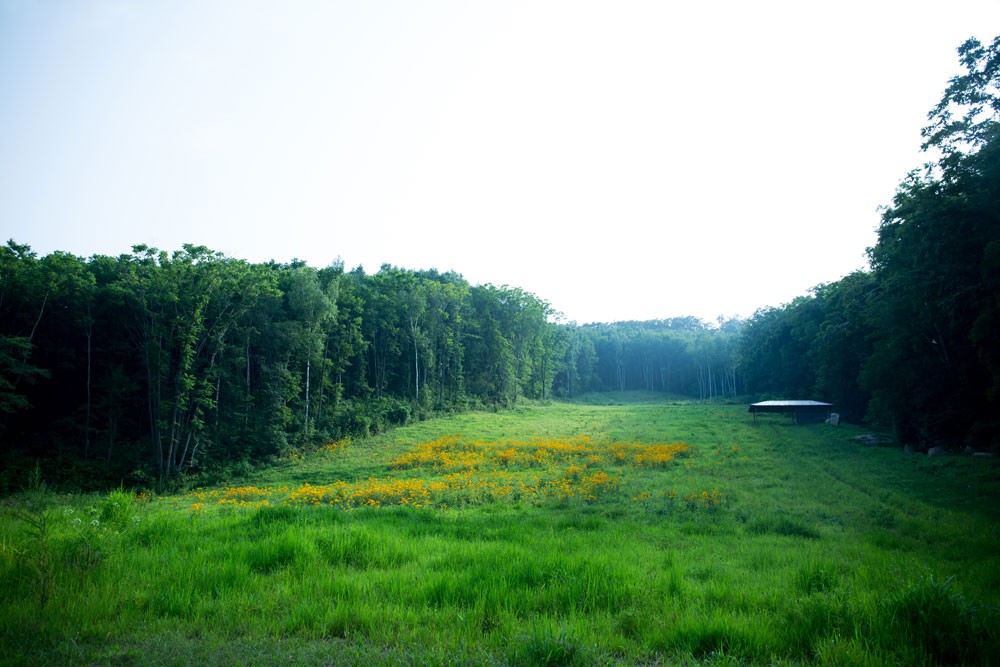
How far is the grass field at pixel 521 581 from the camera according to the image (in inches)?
173

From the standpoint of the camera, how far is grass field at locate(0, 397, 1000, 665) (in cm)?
438

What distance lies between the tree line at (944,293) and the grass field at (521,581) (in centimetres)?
867

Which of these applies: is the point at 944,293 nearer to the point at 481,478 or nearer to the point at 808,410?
the point at 481,478

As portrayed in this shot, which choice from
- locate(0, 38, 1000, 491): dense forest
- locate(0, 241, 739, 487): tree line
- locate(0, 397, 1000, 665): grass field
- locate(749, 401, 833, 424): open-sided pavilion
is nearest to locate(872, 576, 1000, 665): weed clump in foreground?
locate(0, 397, 1000, 665): grass field

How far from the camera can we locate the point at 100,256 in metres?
33.0

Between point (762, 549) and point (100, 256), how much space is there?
4200 centimetres

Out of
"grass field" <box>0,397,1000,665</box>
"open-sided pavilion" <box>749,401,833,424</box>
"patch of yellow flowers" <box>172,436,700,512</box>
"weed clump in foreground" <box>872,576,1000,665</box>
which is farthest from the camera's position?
"open-sided pavilion" <box>749,401,833,424</box>

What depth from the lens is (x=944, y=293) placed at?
2045 cm

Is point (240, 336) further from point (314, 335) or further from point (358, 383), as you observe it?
point (358, 383)

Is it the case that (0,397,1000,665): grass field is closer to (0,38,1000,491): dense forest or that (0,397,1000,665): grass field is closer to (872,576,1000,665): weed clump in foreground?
(872,576,1000,665): weed clump in foreground

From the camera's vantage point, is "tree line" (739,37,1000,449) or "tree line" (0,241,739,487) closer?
"tree line" (739,37,1000,449)

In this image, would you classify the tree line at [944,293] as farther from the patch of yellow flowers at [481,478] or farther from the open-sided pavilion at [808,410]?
the patch of yellow flowers at [481,478]

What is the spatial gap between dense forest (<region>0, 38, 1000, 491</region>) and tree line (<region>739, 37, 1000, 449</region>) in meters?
0.07

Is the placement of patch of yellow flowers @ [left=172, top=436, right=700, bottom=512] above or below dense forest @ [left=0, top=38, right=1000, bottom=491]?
below
